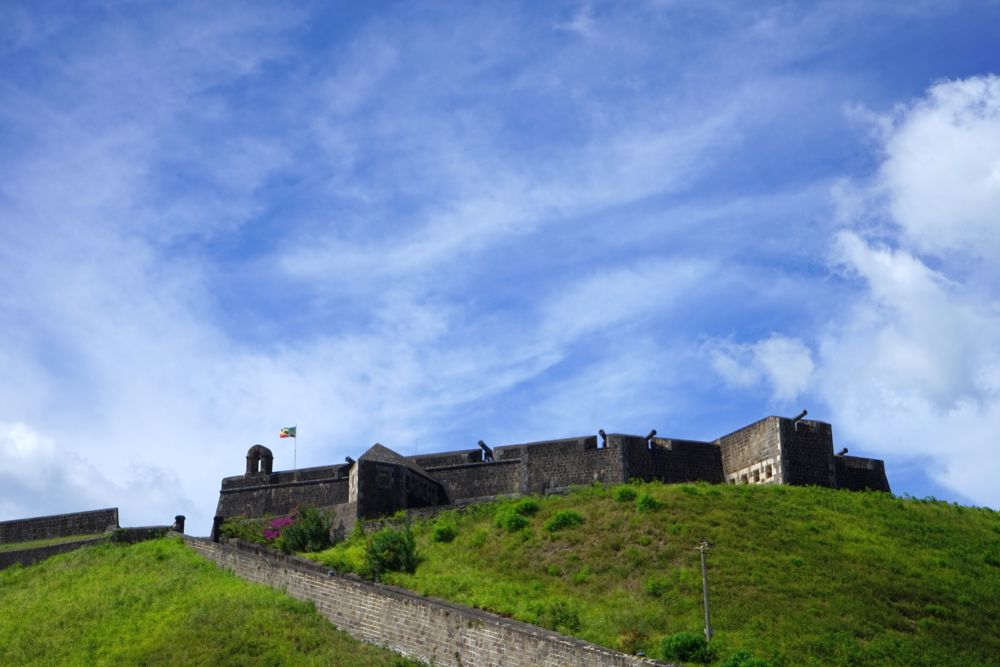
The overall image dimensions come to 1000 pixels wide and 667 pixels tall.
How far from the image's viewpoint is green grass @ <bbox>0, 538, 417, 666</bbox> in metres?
30.0

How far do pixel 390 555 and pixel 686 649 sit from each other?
474 inches

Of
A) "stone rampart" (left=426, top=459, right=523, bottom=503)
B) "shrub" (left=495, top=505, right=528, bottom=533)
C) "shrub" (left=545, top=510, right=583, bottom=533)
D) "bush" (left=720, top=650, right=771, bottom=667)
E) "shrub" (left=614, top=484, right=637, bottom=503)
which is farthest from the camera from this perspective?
"stone rampart" (left=426, top=459, right=523, bottom=503)

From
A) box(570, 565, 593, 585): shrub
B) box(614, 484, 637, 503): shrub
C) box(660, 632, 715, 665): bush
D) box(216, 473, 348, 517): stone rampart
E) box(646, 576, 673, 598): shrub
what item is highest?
box(216, 473, 348, 517): stone rampart

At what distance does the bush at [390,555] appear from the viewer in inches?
1478

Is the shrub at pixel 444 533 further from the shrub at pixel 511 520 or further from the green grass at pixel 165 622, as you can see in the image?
the green grass at pixel 165 622

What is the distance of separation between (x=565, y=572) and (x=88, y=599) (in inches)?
565

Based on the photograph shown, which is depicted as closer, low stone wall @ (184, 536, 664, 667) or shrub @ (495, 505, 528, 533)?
low stone wall @ (184, 536, 664, 667)

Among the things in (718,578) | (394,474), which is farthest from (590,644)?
(394,474)

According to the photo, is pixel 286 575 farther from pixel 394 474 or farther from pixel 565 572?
pixel 394 474

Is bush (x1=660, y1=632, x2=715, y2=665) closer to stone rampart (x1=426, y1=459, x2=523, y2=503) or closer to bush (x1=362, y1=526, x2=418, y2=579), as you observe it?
bush (x1=362, y1=526, x2=418, y2=579)

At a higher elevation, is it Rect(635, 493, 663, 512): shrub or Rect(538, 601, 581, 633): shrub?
Rect(635, 493, 663, 512): shrub

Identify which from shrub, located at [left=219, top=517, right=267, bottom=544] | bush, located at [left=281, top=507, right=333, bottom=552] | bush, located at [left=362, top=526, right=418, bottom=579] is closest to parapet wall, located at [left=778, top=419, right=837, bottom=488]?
bush, located at [left=362, top=526, right=418, bottom=579]

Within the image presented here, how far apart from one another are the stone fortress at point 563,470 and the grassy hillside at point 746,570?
2580 mm

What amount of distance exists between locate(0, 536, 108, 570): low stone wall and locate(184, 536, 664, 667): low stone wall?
48.1ft
